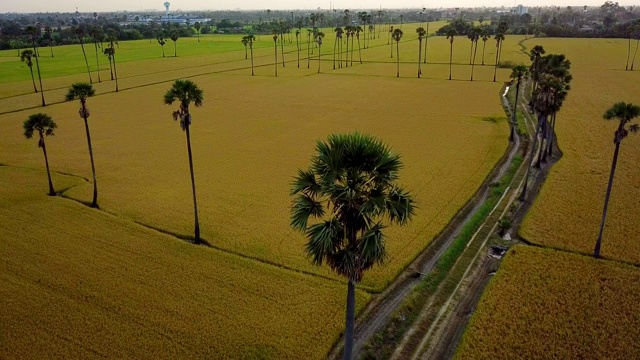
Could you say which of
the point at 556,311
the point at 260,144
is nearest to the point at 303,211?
the point at 556,311

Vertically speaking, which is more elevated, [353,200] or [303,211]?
[353,200]

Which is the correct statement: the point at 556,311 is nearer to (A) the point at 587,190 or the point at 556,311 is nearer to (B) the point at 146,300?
(A) the point at 587,190

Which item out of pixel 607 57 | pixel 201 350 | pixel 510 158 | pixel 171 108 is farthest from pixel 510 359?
pixel 607 57

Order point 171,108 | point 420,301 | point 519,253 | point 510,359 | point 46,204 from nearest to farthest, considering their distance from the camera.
A: point 510,359
point 420,301
point 519,253
point 46,204
point 171,108

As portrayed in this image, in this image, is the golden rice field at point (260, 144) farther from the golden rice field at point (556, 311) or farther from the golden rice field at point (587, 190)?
the golden rice field at point (587, 190)

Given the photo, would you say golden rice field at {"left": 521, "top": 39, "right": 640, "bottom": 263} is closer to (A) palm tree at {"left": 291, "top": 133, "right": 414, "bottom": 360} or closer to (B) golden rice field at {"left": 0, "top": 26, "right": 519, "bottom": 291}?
(B) golden rice field at {"left": 0, "top": 26, "right": 519, "bottom": 291}

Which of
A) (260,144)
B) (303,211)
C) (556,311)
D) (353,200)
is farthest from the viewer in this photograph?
(260,144)

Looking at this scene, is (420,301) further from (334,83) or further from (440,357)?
(334,83)
